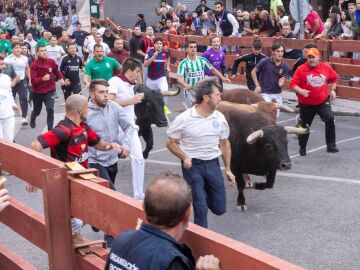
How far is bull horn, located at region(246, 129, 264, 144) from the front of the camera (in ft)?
28.7

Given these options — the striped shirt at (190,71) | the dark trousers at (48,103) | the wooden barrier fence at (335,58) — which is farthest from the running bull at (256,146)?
the wooden barrier fence at (335,58)

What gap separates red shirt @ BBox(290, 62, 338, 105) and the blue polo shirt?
828 mm

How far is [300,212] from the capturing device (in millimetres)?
8844

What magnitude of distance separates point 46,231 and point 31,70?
34.6ft

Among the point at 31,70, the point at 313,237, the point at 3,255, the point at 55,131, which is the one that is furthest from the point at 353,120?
the point at 3,255

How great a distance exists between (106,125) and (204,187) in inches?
52.6

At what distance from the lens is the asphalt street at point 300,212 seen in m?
7.43

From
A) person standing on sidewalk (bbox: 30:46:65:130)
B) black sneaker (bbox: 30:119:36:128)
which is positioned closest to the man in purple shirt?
person standing on sidewalk (bbox: 30:46:65:130)

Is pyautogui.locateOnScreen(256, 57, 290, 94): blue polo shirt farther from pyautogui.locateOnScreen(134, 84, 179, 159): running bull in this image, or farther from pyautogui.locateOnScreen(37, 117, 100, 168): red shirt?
pyautogui.locateOnScreen(37, 117, 100, 168): red shirt

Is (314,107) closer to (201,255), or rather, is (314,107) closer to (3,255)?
(3,255)

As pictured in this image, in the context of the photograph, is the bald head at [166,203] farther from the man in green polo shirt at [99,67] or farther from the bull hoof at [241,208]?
the man in green polo shirt at [99,67]

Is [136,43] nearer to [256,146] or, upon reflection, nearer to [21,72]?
[21,72]

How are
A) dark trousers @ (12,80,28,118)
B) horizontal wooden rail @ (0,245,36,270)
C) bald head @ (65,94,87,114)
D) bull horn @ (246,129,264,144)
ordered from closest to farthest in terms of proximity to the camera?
horizontal wooden rail @ (0,245,36,270) → bald head @ (65,94,87,114) → bull horn @ (246,129,264,144) → dark trousers @ (12,80,28,118)

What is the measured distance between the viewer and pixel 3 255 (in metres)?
5.30
